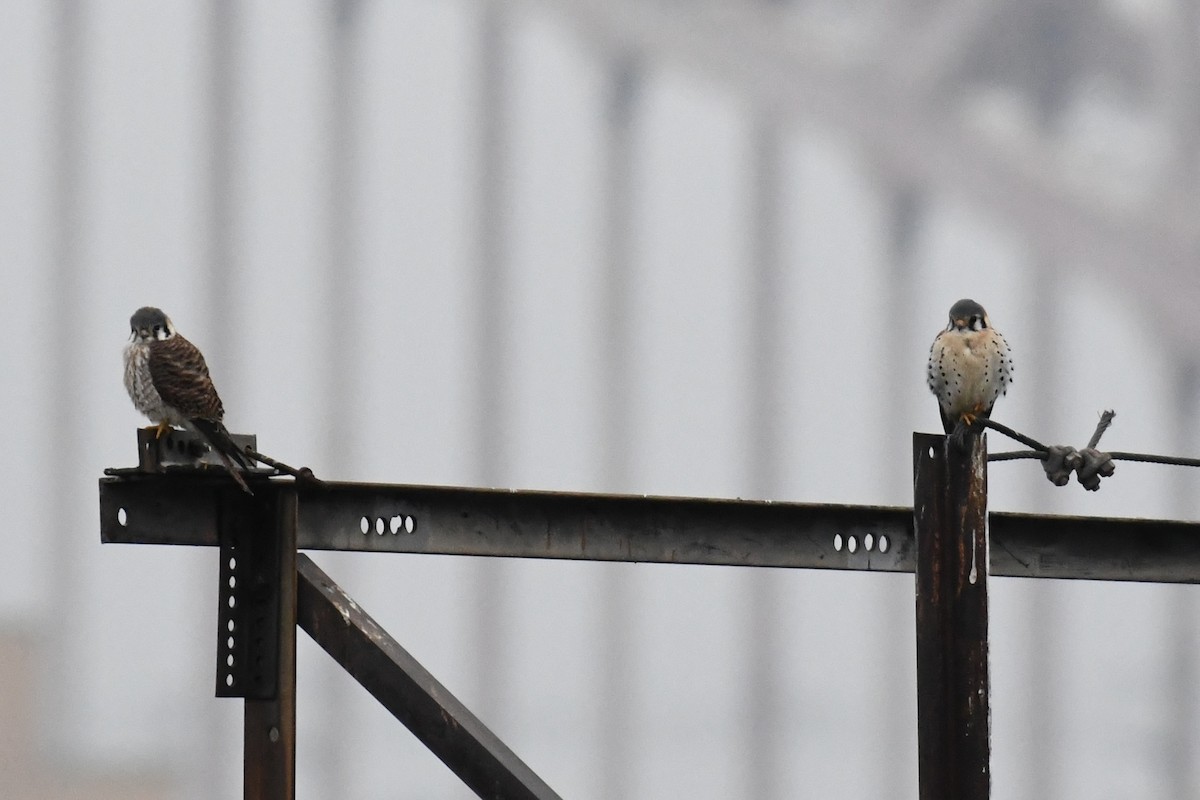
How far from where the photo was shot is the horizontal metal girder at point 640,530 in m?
3.84

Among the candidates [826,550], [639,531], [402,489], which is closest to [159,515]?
[402,489]

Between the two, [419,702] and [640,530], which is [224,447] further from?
[640,530]

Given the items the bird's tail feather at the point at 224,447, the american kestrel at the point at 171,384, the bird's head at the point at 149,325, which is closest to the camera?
the bird's tail feather at the point at 224,447

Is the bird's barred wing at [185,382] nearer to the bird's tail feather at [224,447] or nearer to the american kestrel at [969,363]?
the bird's tail feather at [224,447]

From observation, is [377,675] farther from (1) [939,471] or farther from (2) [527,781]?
(1) [939,471]

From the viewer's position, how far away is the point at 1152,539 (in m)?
4.56

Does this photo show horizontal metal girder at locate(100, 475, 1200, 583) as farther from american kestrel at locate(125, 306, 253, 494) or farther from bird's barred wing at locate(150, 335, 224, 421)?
bird's barred wing at locate(150, 335, 224, 421)

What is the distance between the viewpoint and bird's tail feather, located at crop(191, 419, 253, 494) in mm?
3836

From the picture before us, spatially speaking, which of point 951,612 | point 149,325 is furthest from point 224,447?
point 951,612

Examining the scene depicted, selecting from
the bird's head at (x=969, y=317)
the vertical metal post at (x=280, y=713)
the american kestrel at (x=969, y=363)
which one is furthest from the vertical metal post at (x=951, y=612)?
the vertical metal post at (x=280, y=713)

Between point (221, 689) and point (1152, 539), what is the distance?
2.94m

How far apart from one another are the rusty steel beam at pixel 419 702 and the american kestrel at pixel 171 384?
0.46 metres

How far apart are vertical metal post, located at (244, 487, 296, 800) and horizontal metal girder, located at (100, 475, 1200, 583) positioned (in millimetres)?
149

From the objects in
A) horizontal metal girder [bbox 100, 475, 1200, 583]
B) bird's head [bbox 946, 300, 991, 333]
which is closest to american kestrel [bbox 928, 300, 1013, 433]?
bird's head [bbox 946, 300, 991, 333]
